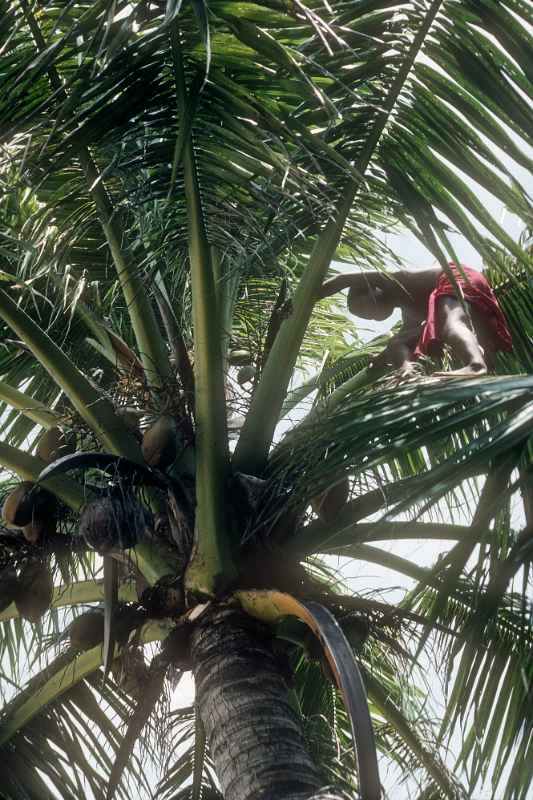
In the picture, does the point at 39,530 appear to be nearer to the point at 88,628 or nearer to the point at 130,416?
the point at 88,628

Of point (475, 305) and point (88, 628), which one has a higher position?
point (475, 305)

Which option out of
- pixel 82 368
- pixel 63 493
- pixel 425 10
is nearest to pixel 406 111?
pixel 425 10

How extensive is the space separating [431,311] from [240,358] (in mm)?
742

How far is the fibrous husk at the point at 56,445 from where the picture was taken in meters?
3.24

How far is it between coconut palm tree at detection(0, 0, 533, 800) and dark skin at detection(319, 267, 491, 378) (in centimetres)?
10

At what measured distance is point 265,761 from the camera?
2.38 metres

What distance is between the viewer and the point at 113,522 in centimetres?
273

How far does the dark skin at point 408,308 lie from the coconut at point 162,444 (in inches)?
28.2

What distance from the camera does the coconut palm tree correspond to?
2.49 m

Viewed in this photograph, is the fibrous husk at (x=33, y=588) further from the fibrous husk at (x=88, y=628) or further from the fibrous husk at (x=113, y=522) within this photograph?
the fibrous husk at (x=113, y=522)

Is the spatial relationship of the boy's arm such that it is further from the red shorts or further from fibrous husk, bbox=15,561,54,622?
fibrous husk, bbox=15,561,54,622

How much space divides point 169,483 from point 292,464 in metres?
0.42

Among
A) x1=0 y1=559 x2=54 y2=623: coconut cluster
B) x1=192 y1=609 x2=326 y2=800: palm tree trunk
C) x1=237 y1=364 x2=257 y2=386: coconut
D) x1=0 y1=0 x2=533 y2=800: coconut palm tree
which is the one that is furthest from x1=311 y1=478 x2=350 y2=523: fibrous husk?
x1=0 y1=559 x2=54 y2=623: coconut cluster

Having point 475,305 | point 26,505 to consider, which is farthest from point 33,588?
point 475,305
